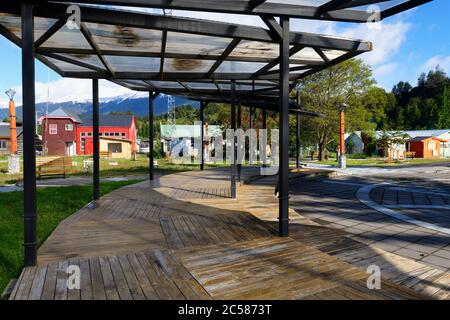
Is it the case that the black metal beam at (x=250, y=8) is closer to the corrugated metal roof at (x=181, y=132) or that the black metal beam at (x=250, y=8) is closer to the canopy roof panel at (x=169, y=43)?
the canopy roof panel at (x=169, y=43)

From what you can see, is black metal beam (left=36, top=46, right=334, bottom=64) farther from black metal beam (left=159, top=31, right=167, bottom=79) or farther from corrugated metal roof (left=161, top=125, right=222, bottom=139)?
corrugated metal roof (left=161, top=125, right=222, bottom=139)

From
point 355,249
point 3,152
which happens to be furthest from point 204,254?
point 3,152

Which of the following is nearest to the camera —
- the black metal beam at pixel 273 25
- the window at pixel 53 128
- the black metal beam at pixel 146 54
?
the black metal beam at pixel 273 25

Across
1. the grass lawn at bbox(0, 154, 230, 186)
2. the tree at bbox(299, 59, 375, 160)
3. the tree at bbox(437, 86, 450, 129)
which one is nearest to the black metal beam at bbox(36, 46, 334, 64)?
the grass lawn at bbox(0, 154, 230, 186)

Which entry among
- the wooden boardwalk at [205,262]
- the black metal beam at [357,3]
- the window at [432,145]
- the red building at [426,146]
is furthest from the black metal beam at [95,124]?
the window at [432,145]

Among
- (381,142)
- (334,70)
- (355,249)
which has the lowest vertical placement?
(355,249)

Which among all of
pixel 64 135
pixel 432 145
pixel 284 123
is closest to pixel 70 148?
pixel 64 135

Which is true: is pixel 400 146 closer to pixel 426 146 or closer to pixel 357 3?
pixel 426 146

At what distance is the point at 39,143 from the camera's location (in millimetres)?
35281

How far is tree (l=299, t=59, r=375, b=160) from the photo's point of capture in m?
27.5

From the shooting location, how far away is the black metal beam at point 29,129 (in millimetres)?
3604

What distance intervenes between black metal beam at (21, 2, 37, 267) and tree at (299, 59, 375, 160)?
26375 millimetres

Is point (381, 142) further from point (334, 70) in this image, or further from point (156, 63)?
point (156, 63)

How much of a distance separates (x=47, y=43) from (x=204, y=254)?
4.74 m
